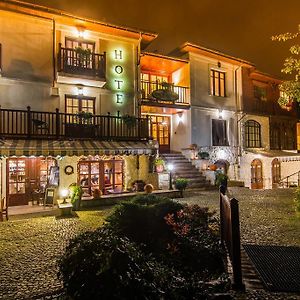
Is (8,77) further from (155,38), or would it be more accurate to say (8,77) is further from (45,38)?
(155,38)

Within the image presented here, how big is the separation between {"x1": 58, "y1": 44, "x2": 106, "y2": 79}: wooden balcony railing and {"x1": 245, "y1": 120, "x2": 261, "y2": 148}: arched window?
46.4ft

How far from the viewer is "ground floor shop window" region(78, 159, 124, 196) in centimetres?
1602

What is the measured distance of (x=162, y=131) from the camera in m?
22.9

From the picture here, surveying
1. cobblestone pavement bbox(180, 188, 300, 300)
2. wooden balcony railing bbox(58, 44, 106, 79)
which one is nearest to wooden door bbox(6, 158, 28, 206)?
wooden balcony railing bbox(58, 44, 106, 79)

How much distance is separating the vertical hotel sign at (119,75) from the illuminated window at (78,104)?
67.6 inches

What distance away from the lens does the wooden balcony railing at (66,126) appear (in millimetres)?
13805

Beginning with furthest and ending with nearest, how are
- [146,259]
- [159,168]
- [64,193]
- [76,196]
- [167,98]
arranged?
[167,98]
[159,168]
[64,193]
[76,196]
[146,259]

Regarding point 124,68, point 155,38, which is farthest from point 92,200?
point 155,38

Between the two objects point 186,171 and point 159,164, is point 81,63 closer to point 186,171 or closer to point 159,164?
point 159,164

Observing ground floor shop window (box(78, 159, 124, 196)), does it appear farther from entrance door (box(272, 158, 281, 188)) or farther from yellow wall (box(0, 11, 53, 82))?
entrance door (box(272, 158, 281, 188))

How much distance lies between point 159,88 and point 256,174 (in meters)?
11.2

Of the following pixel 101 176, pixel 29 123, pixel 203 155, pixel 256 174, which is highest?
pixel 29 123

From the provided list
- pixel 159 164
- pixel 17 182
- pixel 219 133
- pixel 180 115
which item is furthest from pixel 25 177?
pixel 219 133

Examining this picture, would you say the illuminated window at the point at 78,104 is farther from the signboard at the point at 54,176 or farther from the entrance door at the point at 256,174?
the entrance door at the point at 256,174
